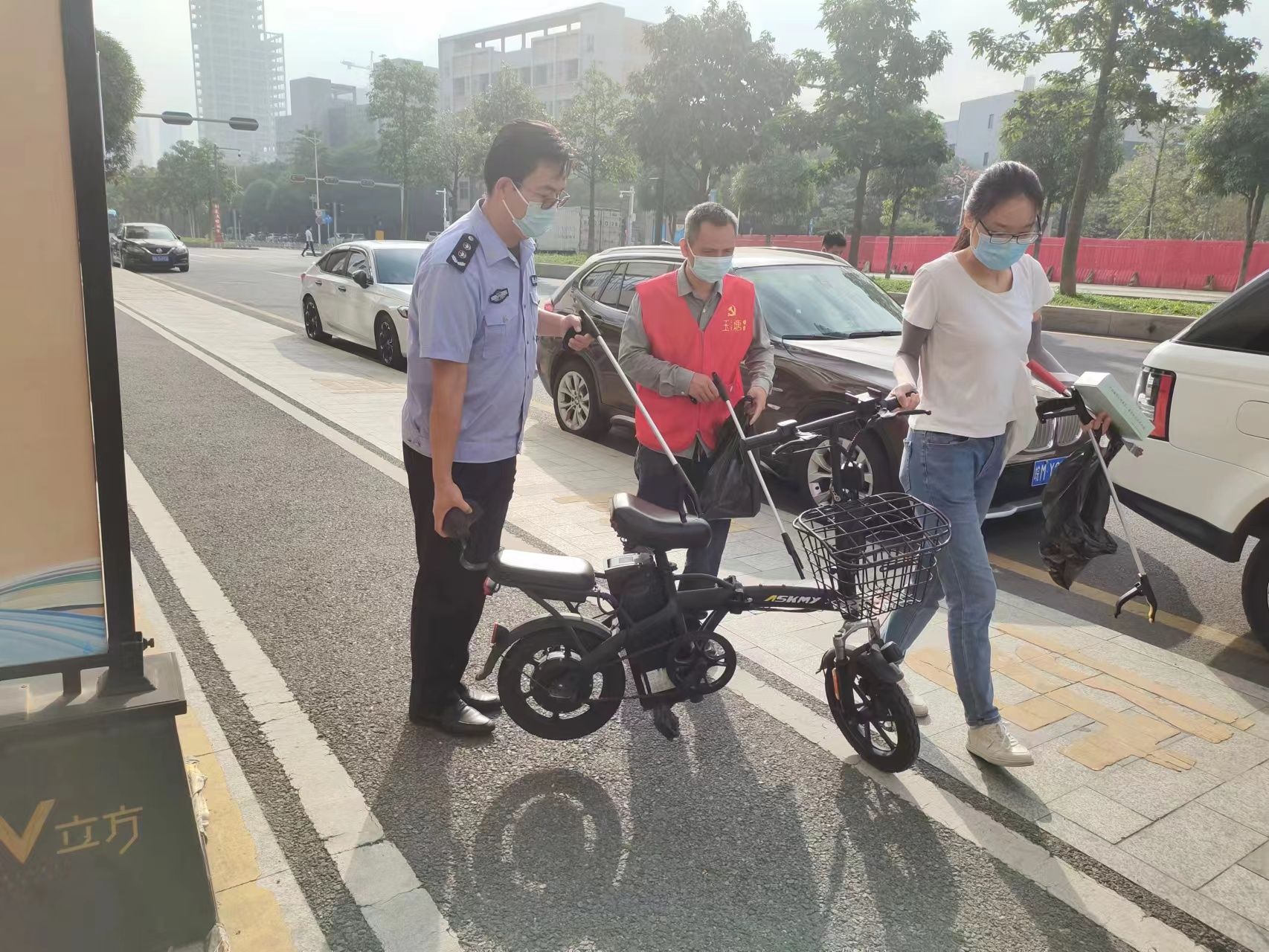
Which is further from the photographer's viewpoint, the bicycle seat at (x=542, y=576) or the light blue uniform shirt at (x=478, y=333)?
the bicycle seat at (x=542, y=576)

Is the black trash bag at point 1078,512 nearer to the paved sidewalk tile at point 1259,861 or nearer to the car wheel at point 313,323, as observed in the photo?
the paved sidewalk tile at point 1259,861

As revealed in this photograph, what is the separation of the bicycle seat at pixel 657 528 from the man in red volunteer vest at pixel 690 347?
1.80 feet

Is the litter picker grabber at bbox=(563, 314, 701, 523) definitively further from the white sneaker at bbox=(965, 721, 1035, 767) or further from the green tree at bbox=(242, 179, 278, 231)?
the green tree at bbox=(242, 179, 278, 231)

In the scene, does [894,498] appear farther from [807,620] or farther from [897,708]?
[807,620]

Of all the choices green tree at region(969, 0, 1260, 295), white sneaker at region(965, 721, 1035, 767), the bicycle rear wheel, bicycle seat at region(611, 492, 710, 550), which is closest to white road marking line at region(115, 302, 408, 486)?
bicycle seat at region(611, 492, 710, 550)

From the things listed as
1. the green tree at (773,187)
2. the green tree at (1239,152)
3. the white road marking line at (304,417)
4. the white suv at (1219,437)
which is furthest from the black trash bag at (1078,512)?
the green tree at (773,187)

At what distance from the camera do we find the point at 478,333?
9.49 ft

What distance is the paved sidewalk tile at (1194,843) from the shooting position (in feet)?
9.00

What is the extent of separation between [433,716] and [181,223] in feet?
443

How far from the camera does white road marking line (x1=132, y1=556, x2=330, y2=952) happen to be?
7.84ft

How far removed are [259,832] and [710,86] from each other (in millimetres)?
A: 33696

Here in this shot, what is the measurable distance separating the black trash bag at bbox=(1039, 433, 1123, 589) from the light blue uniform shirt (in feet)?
5.82

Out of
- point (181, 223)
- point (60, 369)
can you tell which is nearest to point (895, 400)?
point (60, 369)

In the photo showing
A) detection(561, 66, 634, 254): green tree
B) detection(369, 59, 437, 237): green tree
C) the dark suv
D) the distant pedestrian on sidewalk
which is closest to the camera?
the dark suv
